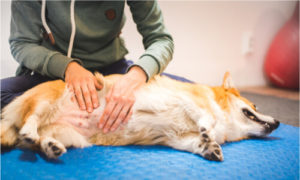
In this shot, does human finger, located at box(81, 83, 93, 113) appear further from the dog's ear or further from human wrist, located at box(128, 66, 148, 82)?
the dog's ear

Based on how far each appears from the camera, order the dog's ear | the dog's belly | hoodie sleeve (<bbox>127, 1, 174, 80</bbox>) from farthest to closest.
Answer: the dog's ear
hoodie sleeve (<bbox>127, 1, 174, 80</bbox>)
the dog's belly

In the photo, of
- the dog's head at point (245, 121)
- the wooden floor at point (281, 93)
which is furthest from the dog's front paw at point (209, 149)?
the wooden floor at point (281, 93)

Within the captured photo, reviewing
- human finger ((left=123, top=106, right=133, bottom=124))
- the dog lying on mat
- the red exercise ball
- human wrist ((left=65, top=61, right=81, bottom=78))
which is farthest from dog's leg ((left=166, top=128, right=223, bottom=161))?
the red exercise ball

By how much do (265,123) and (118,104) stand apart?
952 mm

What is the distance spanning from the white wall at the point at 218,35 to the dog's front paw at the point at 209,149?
1.04m

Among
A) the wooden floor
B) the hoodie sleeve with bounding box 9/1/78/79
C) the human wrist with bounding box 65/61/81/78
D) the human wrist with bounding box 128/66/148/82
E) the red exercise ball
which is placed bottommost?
the wooden floor

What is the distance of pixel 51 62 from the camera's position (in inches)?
39.7

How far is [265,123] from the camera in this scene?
4.31 feet

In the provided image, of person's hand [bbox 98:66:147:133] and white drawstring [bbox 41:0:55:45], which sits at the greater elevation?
white drawstring [bbox 41:0:55:45]

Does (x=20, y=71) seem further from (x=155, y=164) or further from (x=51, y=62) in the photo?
(x=155, y=164)

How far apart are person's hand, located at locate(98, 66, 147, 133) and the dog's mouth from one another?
2.59 ft

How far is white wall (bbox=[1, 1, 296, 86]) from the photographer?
2451 mm

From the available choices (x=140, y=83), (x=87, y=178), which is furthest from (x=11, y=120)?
(x=140, y=83)

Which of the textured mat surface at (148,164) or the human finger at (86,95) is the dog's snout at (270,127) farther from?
the human finger at (86,95)
